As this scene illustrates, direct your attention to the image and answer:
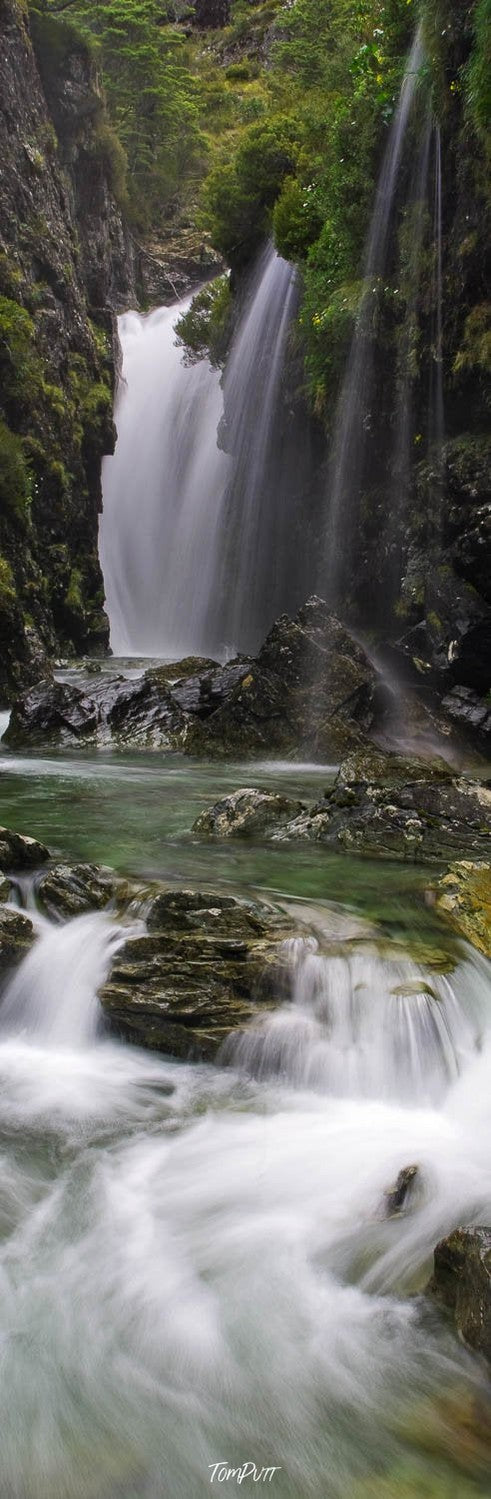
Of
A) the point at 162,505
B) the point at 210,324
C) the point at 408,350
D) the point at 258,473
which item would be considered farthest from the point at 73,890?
the point at 162,505

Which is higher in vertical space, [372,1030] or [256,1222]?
[372,1030]

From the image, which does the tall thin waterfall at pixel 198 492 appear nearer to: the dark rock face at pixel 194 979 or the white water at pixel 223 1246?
the dark rock face at pixel 194 979

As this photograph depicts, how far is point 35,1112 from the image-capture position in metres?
3.72

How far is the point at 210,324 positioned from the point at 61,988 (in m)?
22.6

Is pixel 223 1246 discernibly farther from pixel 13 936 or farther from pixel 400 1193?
pixel 13 936

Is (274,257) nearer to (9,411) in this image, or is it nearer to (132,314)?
(9,411)

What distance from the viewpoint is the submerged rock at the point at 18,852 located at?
543 centimetres

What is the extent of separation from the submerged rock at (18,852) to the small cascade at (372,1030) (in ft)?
6.94

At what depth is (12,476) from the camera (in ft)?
51.6

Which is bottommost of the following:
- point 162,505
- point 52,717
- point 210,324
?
point 52,717

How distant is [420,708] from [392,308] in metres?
6.00

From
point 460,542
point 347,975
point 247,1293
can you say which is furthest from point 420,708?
point 247,1293

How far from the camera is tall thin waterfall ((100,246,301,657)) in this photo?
1844 centimetres

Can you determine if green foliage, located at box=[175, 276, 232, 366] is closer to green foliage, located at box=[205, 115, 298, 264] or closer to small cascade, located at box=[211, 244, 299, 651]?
small cascade, located at box=[211, 244, 299, 651]
